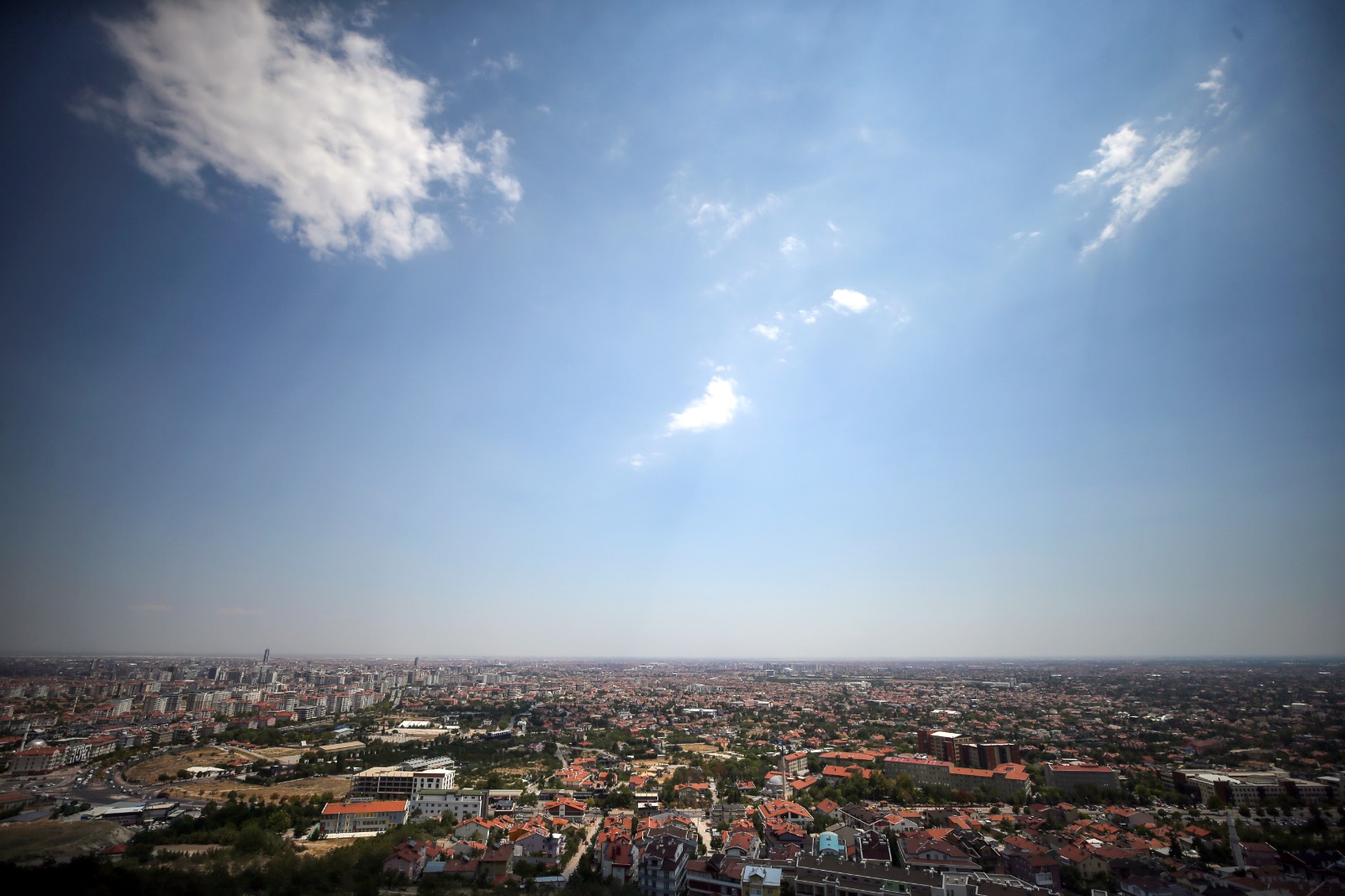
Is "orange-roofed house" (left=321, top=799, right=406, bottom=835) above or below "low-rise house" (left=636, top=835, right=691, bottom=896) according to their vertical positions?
below

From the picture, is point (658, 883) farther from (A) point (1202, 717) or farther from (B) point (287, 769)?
(A) point (1202, 717)

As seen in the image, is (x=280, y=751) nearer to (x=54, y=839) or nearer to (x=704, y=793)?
(x=54, y=839)

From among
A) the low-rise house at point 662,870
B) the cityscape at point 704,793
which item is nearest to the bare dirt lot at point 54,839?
the cityscape at point 704,793

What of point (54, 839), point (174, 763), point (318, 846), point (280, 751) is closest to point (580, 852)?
point (318, 846)

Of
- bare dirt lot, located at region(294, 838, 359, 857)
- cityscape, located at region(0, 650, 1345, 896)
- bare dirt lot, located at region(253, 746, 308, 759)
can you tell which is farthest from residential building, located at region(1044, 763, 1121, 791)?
bare dirt lot, located at region(253, 746, 308, 759)

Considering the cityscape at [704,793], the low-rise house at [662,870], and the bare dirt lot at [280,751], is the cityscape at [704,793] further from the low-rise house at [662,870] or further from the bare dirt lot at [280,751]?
the bare dirt lot at [280,751]

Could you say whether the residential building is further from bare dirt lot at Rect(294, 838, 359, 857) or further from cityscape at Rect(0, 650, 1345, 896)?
bare dirt lot at Rect(294, 838, 359, 857)
